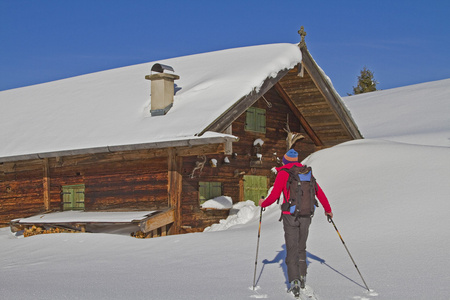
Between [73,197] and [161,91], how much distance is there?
3914 mm

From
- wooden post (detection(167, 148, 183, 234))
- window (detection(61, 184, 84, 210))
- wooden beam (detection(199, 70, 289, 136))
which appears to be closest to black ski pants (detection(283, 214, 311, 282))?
wooden beam (detection(199, 70, 289, 136))

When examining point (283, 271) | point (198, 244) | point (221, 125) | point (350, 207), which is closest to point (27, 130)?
point (221, 125)

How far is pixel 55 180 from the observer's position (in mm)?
16500

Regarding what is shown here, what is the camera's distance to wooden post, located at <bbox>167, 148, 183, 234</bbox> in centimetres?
1416

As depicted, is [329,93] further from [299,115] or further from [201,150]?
[201,150]

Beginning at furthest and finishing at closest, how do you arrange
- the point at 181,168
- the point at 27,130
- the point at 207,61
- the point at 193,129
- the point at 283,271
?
1. the point at 207,61
2. the point at 27,130
3. the point at 181,168
4. the point at 193,129
5. the point at 283,271

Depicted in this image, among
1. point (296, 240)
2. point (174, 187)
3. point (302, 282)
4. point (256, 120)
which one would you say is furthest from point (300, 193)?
point (256, 120)

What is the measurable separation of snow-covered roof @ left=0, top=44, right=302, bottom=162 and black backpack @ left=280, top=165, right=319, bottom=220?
5413mm

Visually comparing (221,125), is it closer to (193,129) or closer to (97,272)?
(193,129)

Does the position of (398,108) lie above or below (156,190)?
above

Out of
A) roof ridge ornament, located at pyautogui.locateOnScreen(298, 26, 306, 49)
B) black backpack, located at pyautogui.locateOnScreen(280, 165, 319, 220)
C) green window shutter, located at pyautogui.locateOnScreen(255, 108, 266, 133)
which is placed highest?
roof ridge ornament, located at pyautogui.locateOnScreen(298, 26, 306, 49)

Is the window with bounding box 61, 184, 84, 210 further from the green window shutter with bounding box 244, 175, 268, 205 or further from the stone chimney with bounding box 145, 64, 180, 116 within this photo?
the green window shutter with bounding box 244, 175, 268, 205

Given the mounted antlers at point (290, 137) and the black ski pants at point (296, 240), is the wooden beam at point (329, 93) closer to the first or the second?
the mounted antlers at point (290, 137)

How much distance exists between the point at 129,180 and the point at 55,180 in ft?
9.00
